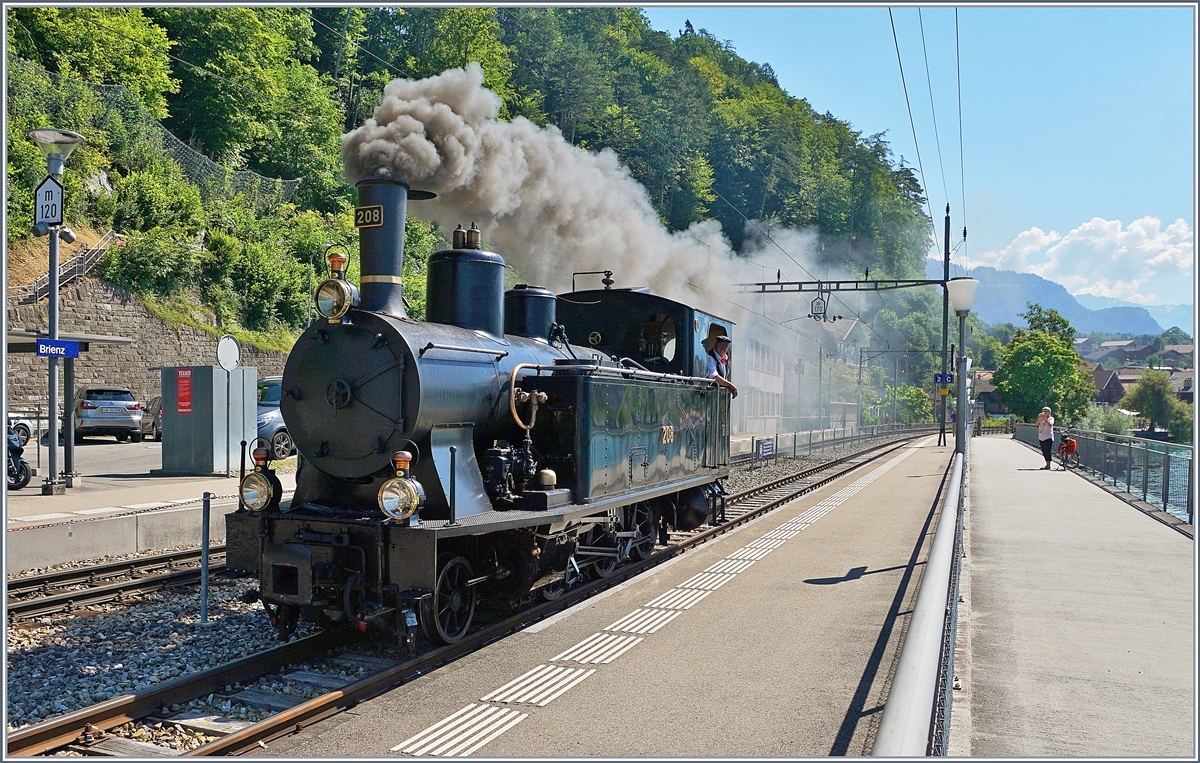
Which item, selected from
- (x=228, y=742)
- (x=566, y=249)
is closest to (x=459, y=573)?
(x=228, y=742)

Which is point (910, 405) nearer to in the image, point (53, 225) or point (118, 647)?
point (53, 225)

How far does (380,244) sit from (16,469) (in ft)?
31.9

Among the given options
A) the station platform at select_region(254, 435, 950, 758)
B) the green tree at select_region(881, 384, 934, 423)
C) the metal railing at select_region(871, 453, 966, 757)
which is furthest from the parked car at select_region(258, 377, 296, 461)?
the green tree at select_region(881, 384, 934, 423)

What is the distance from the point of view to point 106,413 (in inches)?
864

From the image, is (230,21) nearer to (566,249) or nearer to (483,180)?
(566,249)

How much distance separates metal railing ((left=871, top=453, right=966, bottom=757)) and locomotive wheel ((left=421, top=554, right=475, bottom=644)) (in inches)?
123

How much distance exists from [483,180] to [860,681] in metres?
7.06

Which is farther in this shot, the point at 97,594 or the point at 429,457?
the point at 97,594

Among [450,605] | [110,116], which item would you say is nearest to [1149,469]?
[450,605]

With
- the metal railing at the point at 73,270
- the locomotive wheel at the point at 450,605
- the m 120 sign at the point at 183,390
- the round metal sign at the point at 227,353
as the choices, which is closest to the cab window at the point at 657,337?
the locomotive wheel at the point at 450,605

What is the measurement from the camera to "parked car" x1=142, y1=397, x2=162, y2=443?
23.3 metres

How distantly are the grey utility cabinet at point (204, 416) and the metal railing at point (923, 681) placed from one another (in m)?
12.7

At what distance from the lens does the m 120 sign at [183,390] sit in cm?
1483

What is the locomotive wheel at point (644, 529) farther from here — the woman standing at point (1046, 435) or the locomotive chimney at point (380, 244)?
the woman standing at point (1046, 435)
